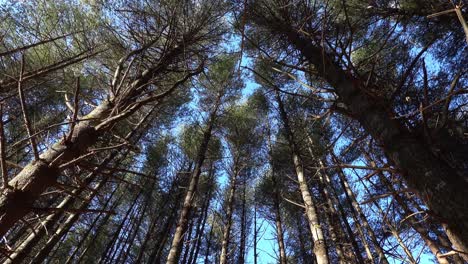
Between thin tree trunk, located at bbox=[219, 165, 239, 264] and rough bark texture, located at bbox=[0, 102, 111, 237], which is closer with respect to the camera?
rough bark texture, located at bbox=[0, 102, 111, 237]

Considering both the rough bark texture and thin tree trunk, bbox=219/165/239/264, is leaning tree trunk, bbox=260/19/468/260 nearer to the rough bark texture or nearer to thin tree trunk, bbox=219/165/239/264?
the rough bark texture

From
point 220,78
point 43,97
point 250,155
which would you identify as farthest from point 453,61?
point 43,97

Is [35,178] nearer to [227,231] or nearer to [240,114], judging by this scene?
[227,231]

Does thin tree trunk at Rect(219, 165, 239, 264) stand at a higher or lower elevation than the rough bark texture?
higher

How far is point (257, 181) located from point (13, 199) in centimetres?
1416

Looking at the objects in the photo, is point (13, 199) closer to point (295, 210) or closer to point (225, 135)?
point (225, 135)

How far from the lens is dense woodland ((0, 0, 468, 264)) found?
1.46 m

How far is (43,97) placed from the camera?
384 inches

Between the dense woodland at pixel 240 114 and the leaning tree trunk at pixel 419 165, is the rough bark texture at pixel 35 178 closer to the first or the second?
the dense woodland at pixel 240 114

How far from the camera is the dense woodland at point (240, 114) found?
1461 mm

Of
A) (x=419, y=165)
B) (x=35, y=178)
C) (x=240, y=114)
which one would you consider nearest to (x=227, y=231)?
(x=240, y=114)

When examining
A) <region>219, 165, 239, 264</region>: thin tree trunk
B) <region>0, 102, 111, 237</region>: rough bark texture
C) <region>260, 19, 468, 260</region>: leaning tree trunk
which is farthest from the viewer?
<region>219, 165, 239, 264</region>: thin tree trunk

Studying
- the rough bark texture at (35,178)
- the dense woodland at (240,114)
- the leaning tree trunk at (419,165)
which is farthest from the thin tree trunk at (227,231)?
the leaning tree trunk at (419,165)

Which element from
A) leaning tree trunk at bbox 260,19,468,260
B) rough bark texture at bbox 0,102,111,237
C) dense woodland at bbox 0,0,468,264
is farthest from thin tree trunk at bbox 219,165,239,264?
leaning tree trunk at bbox 260,19,468,260
